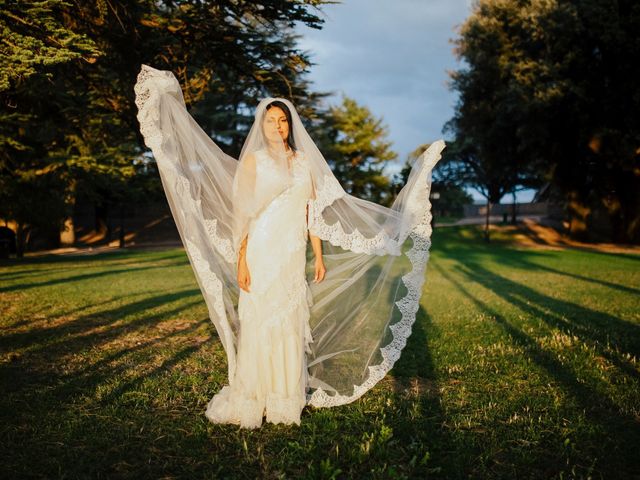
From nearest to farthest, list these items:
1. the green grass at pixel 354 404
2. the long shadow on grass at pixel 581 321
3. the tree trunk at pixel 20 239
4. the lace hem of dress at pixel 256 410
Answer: the green grass at pixel 354 404, the lace hem of dress at pixel 256 410, the long shadow on grass at pixel 581 321, the tree trunk at pixel 20 239

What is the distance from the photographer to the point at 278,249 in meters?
3.90

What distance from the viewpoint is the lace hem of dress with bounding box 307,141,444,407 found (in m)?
4.22

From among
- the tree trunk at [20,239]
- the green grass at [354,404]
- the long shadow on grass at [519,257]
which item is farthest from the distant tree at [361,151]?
the green grass at [354,404]

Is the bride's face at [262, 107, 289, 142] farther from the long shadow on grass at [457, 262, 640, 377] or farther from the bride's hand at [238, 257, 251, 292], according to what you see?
the long shadow on grass at [457, 262, 640, 377]

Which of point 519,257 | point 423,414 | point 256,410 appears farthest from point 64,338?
point 519,257

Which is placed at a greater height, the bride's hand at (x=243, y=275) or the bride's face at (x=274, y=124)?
the bride's face at (x=274, y=124)

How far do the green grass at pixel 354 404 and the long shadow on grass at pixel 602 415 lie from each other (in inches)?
0.7

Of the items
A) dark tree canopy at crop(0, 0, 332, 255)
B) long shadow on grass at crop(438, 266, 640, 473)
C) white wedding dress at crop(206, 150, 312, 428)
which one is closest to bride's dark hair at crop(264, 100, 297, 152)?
white wedding dress at crop(206, 150, 312, 428)

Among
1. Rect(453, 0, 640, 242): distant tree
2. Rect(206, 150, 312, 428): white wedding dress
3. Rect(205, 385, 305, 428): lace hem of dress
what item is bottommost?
Rect(205, 385, 305, 428): lace hem of dress

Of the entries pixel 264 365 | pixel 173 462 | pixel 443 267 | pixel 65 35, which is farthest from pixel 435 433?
pixel 443 267

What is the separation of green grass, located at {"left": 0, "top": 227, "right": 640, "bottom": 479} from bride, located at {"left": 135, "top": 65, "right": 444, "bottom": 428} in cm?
34

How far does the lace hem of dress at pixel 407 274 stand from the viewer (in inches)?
166

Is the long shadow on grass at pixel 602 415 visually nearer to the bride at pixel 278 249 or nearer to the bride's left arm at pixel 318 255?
the bride at pixel 278 249

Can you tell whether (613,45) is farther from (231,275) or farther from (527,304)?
(231,275)
